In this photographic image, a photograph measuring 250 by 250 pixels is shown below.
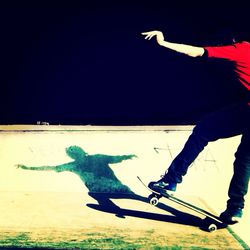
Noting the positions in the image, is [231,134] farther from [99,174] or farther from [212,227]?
[99,174]

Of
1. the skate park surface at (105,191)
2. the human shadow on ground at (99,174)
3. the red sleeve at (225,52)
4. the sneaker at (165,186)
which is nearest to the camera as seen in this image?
the red sleeve at (225,52)

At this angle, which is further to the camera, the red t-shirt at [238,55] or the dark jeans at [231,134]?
the dark jeans at [231,134]

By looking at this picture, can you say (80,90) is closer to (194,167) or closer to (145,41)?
(145,41)

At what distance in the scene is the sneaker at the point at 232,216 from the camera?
4.02m

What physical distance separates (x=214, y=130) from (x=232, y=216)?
1138 mm

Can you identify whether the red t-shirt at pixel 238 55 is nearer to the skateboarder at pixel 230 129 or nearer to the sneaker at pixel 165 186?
the skateboarder at pixel 230 129

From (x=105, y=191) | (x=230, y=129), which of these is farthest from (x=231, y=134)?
(x=105, y=191)

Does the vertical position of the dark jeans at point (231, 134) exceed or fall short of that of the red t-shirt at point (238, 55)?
it falls short

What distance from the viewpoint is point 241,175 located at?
3.98 metres

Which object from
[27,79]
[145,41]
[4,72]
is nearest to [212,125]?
[145,41]

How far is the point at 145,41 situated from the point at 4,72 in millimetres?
3181

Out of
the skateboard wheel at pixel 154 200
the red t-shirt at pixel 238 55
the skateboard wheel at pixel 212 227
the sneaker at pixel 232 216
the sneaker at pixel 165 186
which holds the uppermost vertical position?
the red t-shirt at pixel 238 55

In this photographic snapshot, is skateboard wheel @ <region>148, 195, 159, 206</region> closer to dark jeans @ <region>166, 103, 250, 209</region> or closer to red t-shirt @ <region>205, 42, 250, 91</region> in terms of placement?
dark jeans @ <region>166, 103, 250, 209</region>

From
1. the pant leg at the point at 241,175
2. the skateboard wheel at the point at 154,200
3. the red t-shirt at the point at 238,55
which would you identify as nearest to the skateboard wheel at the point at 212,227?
the pant leg at the point at 241,175
